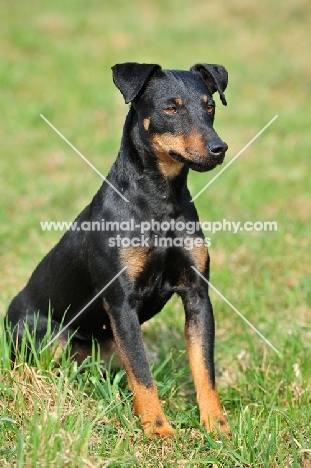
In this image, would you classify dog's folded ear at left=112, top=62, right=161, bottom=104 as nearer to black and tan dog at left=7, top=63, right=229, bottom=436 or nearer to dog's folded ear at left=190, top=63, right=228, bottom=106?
black and tan dog at left=7, top=63, right=229, bottom=436

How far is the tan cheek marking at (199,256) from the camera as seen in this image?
3939 mm

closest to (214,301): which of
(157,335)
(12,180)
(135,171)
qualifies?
(157,335)

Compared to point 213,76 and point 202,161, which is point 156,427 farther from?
point 213,76

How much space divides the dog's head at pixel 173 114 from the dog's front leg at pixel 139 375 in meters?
0.90

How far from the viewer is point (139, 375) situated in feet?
12.2

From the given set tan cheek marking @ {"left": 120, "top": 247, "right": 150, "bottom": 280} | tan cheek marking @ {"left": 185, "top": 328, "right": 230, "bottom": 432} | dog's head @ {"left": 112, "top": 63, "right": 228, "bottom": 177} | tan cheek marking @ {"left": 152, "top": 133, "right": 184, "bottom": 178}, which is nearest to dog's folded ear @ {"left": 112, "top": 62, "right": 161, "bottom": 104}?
dog's head @ {"left": 112, "top": 63, "right": 228, "bottom": 177}

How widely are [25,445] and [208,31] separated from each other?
14145 mm

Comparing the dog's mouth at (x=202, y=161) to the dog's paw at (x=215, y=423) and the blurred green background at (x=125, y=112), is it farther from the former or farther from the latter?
the blurred green background at (x=125, y=112)

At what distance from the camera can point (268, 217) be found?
7805 mm

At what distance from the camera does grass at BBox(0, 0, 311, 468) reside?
3.44 metres

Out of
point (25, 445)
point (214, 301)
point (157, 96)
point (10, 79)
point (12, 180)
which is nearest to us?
point (25, 445)

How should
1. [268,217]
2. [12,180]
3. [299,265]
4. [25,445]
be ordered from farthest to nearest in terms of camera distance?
[12,180] < [268,217] < [299,265] < [25,445]

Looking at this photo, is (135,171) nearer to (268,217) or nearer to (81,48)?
(268,217)

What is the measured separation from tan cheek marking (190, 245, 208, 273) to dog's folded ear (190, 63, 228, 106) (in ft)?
2.97
